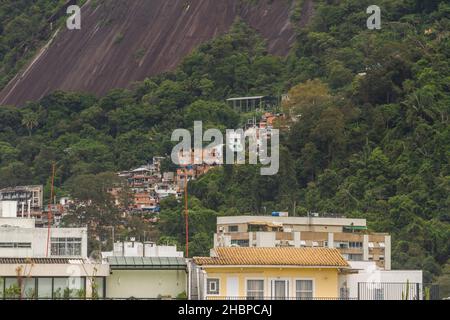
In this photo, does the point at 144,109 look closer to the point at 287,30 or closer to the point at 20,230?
the point at 287,30

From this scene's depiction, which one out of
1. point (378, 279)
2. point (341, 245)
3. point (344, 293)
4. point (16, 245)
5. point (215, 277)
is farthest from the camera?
point (341, 245)

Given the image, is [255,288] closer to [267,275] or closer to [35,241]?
[267,275]

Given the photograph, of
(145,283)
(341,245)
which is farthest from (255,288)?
(341,245)

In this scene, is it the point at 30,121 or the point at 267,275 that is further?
the point at 30,121

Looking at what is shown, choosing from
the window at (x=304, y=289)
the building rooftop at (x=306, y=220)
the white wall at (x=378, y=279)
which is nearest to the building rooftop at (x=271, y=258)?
the window at (x=304, y=289)

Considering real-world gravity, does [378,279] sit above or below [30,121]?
below

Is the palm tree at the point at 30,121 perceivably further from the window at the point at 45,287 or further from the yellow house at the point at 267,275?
the yellow house at the point at 267,275
